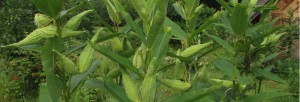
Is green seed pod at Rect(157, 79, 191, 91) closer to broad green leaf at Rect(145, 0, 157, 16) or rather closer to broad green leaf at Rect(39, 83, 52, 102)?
broad green leaf at Rect(145, 0, 157, 16)

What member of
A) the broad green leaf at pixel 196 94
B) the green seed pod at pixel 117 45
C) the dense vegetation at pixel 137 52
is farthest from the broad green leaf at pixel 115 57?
the green seed pod at pixel 117 45

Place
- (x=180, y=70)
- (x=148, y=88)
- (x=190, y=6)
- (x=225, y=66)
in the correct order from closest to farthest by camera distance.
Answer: (x=148, y=88)
(x=180, y=70)
(x=190, y=6)
(x=225, y=66)

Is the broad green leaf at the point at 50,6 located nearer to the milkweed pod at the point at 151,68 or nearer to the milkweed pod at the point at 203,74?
the milkweed pod at the point at 151,68

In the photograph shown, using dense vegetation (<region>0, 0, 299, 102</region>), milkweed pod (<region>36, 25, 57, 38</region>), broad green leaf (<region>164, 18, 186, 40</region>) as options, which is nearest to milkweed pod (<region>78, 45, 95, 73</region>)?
dense vegetation (<region>0, 0, 299, 102</region>)

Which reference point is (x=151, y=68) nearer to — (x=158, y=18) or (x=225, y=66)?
(x=158, y=18)

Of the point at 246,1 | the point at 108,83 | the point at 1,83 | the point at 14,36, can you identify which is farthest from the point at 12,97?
the point at 108,83

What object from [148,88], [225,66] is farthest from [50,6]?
[225,66]
